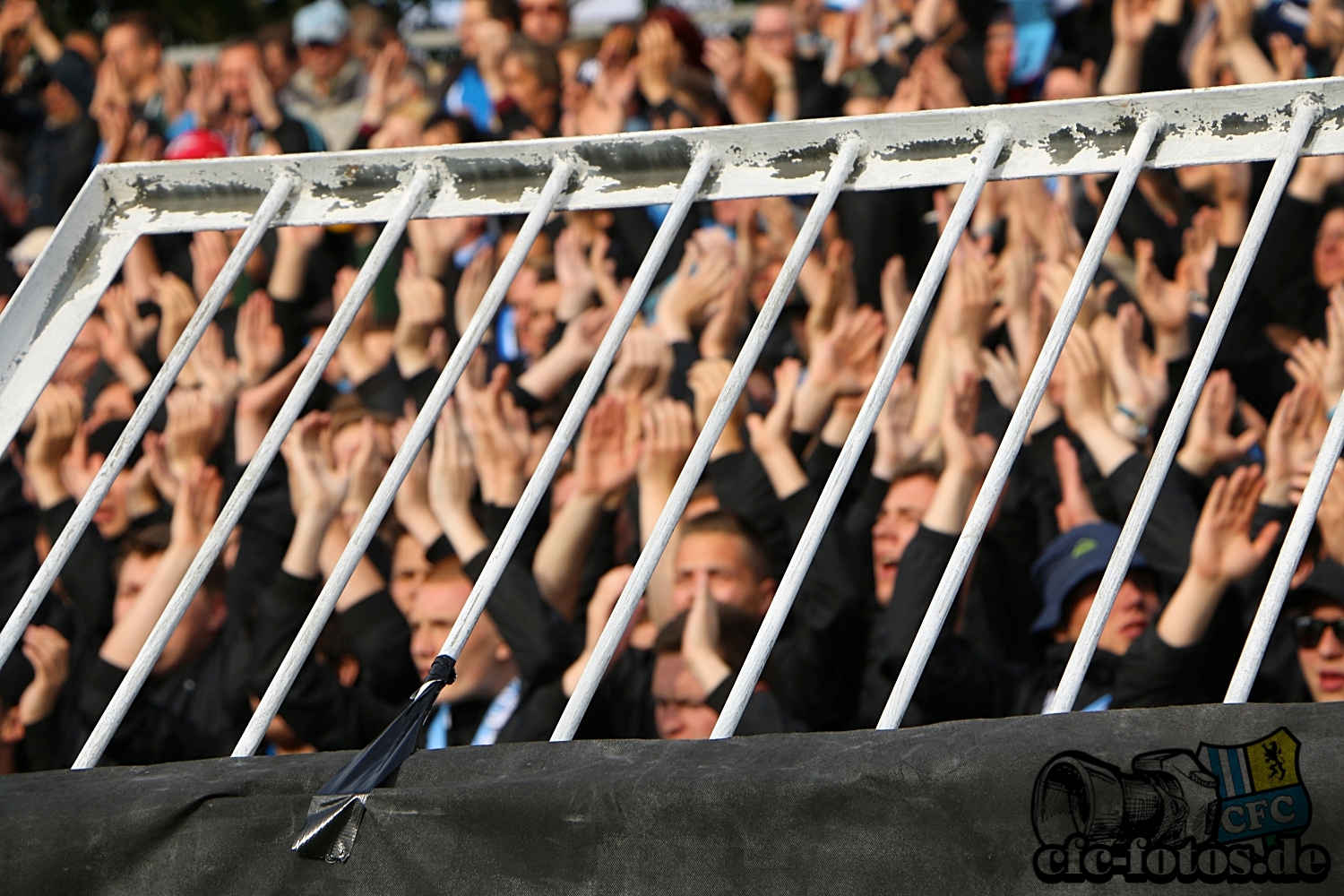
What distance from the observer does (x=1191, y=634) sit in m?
3.01

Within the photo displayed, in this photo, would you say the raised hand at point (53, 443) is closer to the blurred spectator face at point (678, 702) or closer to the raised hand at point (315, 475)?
the raised hand at point (315, 475)

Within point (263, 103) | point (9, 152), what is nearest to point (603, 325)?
point (263, 103)

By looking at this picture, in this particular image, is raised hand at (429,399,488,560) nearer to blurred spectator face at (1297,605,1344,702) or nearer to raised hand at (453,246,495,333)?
raised hand at (453,246,495,333)

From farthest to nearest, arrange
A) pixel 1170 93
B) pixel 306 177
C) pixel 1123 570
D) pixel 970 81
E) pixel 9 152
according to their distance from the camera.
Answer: pixel 9 152 → pixel 970 81 → pixel 306 177 → pixel 1170 93 → pixel 1123 570

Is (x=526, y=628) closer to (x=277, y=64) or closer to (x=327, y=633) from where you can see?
(x=327, y=633)

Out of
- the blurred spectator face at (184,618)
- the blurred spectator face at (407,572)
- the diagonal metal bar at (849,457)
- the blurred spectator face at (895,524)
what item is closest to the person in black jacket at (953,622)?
the blurred spectator face at (895,524)

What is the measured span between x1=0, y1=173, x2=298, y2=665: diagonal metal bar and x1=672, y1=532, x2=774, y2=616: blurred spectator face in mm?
Answer: 1823

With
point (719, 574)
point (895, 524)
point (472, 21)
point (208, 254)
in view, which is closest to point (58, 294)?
point (719, 574)

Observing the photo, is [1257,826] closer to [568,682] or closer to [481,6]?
[568,682]

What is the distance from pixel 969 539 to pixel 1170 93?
579mm

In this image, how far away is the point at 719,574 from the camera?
11.5 ft

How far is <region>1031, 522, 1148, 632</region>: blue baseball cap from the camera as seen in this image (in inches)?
131

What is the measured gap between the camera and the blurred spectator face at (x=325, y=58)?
720 centimetres

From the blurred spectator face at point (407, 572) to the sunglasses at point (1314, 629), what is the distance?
2.18 m
